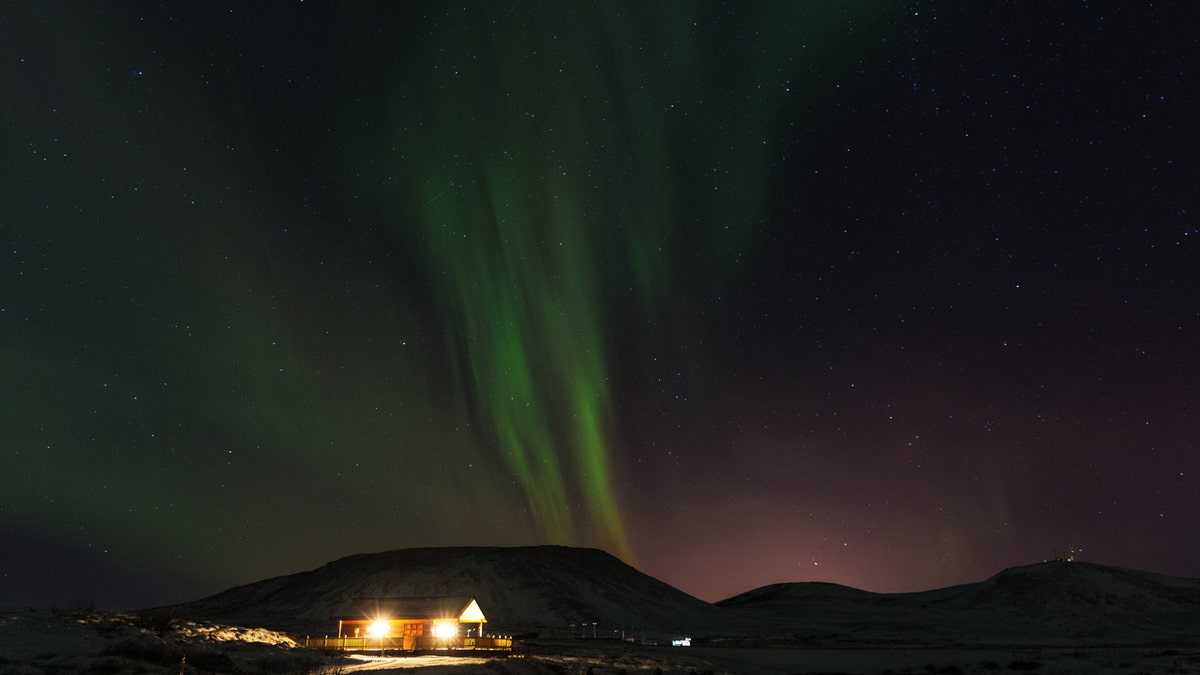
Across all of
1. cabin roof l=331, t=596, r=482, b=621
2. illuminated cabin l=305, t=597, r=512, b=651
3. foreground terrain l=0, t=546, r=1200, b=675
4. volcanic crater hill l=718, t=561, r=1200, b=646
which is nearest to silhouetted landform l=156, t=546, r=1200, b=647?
volcanic crater hill l=718, t=561, r=1200, b=646

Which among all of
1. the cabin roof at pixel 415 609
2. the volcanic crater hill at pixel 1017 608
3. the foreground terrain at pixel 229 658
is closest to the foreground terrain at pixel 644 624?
the foreground terrain at pixel 229 658

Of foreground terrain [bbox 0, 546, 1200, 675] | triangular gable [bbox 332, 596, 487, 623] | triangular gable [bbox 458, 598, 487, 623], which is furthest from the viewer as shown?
triangular gable [bbox 458, 598, 487, 623]

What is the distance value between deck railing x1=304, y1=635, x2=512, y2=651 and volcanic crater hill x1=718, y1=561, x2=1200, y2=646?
67118mm

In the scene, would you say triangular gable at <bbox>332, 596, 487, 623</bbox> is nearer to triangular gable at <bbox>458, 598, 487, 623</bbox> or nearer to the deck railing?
triangular gable at <bbox>458, 598, 487, 623</bbox>

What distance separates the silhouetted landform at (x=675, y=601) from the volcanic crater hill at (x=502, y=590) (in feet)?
1.04

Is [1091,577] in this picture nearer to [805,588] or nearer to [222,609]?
[805,588]

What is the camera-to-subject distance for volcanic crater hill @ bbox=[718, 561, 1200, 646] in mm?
124250

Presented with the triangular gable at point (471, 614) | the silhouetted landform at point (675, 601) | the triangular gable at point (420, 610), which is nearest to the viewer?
the triangular gable at point (420, 610)

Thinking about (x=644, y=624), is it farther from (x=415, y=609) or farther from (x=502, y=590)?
(x=415, y=609)

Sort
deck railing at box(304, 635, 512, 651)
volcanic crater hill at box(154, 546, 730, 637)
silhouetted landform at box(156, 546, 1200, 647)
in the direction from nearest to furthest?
deck railing at box(304, 635, 512, 651), silhouetted landform at box(156, 546, 1200, 647), volcanic crater hill at box(154, 546, 730, 637)

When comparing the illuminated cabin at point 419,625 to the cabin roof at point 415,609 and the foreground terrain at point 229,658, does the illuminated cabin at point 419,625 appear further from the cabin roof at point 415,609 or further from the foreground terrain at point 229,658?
the foreground terrain at point 229,658

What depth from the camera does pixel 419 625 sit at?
56.2 metres

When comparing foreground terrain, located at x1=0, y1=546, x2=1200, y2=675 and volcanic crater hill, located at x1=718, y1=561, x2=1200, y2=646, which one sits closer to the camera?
foreground terrain, located at x1=0, y1=546, x2=1200, y2=675

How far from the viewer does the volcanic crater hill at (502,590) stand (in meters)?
132
